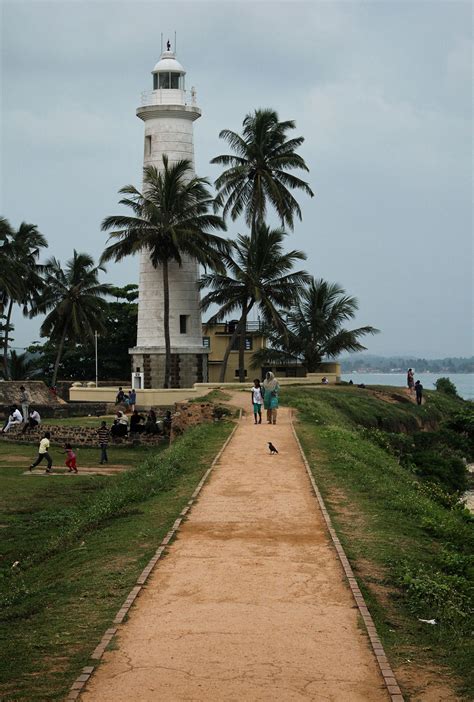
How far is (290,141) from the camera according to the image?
47812 mm

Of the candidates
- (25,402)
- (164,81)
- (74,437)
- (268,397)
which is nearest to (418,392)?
(164,81)

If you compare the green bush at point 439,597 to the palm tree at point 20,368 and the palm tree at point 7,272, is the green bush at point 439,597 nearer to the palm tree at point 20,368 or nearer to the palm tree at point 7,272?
the palm tree at point 7,272

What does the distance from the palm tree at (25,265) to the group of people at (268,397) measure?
29739mm

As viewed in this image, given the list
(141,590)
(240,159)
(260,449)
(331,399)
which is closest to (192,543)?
(141,590)

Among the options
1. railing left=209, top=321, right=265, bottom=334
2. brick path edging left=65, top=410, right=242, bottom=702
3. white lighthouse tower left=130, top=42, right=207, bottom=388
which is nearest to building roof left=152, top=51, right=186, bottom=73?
white lighthouse tower left=130, top=42, right=207, bottom=388

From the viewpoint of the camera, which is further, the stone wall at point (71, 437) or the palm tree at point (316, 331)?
the palm tree at point (316, 331)

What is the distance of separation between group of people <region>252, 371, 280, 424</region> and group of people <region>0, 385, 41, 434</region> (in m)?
9.89

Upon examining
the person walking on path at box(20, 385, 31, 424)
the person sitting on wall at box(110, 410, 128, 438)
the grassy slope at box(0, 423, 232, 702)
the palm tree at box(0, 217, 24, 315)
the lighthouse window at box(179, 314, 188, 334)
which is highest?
the palm tree at box(0, 217, 24, 315)

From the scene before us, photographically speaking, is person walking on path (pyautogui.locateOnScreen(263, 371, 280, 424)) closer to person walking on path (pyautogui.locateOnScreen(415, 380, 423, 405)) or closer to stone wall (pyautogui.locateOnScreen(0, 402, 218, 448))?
stone wall (pyautogui.locateOnScreen(0, 402, 218, 448))

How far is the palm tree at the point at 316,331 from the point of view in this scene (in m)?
52.0

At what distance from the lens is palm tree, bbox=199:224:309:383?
4712 centimetres

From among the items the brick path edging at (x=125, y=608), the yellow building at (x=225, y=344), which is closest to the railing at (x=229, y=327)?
the yellow building at (x=225, y=344)

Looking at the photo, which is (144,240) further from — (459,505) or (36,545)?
(36,545)

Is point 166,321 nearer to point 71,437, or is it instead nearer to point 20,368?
point 71,437
